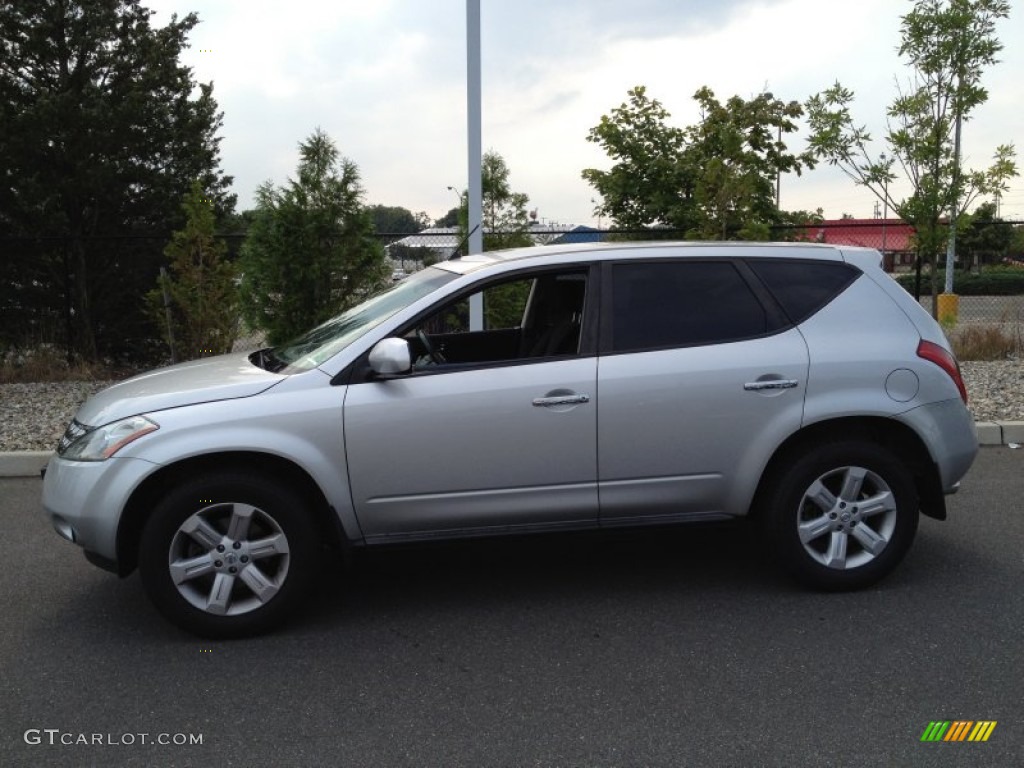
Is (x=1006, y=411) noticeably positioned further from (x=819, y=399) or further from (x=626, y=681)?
(x=626, y=681)

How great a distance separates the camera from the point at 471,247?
10.8 metres

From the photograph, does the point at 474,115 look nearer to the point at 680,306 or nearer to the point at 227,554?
the point at 680,306

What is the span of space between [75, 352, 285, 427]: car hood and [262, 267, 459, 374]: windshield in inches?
6.3

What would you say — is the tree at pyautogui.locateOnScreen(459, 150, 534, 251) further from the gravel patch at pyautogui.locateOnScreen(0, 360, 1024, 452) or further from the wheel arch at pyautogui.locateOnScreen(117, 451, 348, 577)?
the wheel arch at pyautogui.locateOnScreen(117, 451, 348, 577)

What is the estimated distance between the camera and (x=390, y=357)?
13.6 ft

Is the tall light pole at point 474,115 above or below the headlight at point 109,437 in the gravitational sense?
above

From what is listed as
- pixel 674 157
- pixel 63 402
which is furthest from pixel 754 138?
pixel 63 402

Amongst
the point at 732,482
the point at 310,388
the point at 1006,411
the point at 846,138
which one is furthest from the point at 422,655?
the point at 846,138

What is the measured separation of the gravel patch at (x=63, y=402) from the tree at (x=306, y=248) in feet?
7.28

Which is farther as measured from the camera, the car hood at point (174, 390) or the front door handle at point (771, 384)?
the front door handle at point (771, 384)

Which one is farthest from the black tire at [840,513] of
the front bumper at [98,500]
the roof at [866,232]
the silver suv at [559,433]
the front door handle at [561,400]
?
the roof at [866,232]

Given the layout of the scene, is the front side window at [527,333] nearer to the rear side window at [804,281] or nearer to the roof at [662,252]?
the roof at [662,252]

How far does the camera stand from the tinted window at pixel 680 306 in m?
4.57

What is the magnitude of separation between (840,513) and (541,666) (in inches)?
67.0
